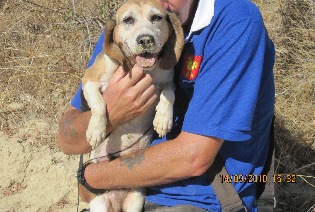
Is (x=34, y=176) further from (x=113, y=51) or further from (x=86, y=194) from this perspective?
(x=113, y=51)

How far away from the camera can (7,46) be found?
5227 millimetres

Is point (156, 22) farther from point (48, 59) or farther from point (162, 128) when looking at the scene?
point (48, 59)

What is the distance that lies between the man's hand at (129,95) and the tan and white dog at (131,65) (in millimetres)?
40

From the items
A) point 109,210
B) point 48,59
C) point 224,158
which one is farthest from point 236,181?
point 48,59

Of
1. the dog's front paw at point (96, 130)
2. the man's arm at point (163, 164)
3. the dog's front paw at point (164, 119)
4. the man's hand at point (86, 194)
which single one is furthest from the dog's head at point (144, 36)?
the man's hand at point (86, 194)

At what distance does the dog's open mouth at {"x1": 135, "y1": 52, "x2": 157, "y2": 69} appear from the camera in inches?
91.3

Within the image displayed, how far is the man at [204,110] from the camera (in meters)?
2.07

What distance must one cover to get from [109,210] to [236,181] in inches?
30.7

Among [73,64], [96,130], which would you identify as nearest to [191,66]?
[96,130]

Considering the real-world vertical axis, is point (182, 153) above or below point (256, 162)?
above

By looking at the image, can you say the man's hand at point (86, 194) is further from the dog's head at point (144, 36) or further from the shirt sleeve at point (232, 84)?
the shirt sleeve at point (232, 84)

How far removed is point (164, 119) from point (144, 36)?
1.30 feet

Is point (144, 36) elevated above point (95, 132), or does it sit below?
above

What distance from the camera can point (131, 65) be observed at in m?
2.46
